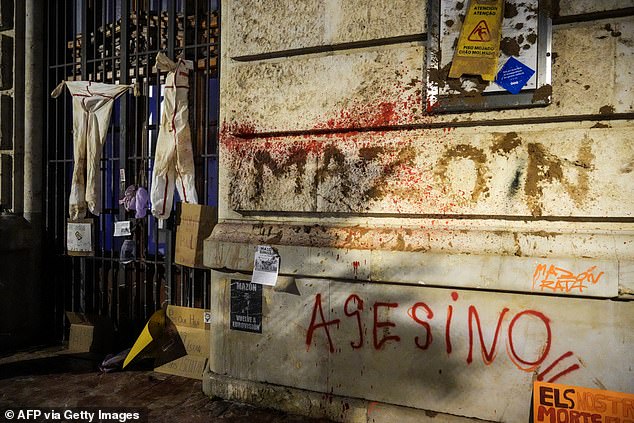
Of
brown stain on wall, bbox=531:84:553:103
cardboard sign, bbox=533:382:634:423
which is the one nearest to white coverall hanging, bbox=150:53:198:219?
brown stain on wall, bbox=531:84:553:103

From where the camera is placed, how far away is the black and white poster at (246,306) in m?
3.58

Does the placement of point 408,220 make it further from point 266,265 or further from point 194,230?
point 194,230

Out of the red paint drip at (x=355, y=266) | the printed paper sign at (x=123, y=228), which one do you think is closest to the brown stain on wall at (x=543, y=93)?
the red paint drip at (x=355, y=266)

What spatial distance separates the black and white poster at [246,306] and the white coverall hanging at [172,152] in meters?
1.03

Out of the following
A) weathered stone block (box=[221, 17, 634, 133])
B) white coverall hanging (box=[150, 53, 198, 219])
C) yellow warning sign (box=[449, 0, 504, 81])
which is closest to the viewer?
weathered stone block (box=[221, 17, 634, 133])

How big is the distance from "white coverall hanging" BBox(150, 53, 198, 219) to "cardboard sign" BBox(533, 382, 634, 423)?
3.00m

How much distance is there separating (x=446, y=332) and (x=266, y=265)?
129 cm

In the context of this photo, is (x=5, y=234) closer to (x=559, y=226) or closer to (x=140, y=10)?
(x=140, y=10)

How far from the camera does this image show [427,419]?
307cm

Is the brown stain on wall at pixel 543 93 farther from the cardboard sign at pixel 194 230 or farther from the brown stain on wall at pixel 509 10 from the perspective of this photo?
the cardboard sign at pixel 194 230

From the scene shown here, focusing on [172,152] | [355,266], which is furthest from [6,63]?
[355,266]

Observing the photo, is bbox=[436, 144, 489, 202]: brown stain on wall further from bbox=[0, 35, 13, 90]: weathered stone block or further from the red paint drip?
bbox=[0, 35, 13, 90]: weathered stone block

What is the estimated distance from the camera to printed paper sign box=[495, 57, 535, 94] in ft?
9.52

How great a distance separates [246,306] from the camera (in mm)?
Result: 3625
